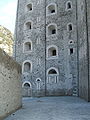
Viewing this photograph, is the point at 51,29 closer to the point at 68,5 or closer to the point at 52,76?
the point at 68,5

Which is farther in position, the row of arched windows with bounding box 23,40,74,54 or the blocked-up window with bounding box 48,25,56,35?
the blocked-up window with bounding box 48,25,56,35

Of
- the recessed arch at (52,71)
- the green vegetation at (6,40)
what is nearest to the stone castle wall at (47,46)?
the recessed arch at (52,71)

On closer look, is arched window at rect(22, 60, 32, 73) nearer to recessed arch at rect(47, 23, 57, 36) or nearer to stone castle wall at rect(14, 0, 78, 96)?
stone castle wall at rect(14, 0, 78, 96)

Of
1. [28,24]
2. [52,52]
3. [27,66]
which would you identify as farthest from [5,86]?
[28,24]

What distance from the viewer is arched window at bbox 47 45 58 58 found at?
61.2 ft

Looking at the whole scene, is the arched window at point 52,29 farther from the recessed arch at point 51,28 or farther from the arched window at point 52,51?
the arched window at point 52,51

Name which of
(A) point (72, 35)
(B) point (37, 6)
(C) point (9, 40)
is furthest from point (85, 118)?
(C) point (9, 40)

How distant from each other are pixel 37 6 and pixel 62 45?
21.9 feet

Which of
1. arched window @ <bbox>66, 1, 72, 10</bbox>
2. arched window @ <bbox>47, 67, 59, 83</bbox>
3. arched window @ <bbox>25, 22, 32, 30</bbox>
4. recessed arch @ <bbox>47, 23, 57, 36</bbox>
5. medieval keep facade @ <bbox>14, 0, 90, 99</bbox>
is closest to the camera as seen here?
medieval keep facade @ <bbox>14, 0, 90, 99</bbox>

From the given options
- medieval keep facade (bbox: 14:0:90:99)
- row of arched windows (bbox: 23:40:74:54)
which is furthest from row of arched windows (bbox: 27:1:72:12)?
row of arched windows (bbox: 23:40:74:54)

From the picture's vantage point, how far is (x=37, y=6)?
2131 cm

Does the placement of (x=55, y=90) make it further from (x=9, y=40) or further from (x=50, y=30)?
(x=9, y=40)

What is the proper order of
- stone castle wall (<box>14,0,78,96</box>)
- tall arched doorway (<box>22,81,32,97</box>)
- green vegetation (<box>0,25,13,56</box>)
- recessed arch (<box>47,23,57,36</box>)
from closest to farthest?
1. stone castle wall (<box>14,0,78,96</box>)
2. tall arched doorway (<box>22,81,32,97</box>)
3. recessed arch (<box>47,23,57,36</box>)
4. green vegetation (<box>0,25,13,56</box>)

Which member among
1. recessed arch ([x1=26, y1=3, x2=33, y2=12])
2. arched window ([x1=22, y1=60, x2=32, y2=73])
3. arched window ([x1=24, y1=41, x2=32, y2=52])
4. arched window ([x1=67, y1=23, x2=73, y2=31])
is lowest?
arched window ([x1=22, y1=60, x2=32, y2=73])
